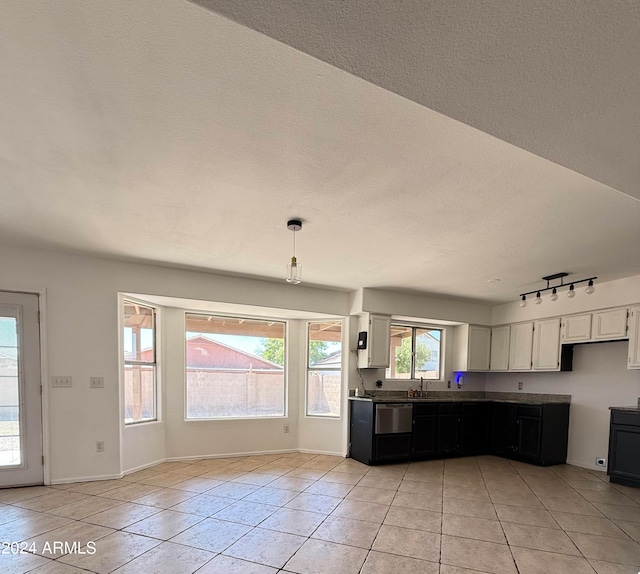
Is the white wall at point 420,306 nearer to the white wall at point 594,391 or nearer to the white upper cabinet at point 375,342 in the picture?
the white upper cabinet at point 375,342

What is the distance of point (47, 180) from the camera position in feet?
7.66

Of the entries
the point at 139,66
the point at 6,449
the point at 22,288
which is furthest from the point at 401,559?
the point at 22,288

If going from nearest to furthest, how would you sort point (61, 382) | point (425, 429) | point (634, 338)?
point (61, 382) < point (634, 338) < point (425, 429)

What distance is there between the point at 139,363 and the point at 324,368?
2.58 m

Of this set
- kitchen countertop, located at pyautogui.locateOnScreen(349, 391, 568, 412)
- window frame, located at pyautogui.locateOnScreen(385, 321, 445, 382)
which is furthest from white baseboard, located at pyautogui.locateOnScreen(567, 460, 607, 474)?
window frame, located at pyautogui.locateOnScreen(385, 321, 445, 382)

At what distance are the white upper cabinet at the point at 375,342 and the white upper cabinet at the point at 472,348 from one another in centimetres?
149

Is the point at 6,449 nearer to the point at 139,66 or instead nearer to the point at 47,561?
the point at 47,561

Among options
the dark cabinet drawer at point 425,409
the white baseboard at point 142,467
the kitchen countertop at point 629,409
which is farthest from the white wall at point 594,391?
the white baseboard at point 142,467

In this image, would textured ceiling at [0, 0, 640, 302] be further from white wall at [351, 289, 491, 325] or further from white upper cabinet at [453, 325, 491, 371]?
white upper cabinet at [453, 325, 491, 371]

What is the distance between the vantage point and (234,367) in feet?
18.5

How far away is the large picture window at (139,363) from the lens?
4652mm

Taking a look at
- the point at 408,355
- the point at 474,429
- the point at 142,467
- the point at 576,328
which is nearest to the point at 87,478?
the point at 142,467

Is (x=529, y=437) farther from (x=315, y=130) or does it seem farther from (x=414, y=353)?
(x=315, y=130)

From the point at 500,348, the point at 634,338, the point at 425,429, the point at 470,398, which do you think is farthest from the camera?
the point at 470,398
